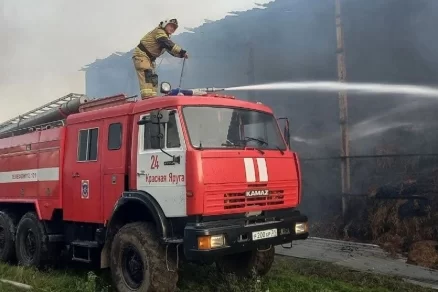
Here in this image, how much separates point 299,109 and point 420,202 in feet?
15.1

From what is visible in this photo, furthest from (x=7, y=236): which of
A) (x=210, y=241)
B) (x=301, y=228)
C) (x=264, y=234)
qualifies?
(x=301, y=228)

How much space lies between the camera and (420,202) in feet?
27.0

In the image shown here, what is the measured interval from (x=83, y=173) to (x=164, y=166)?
176 cm

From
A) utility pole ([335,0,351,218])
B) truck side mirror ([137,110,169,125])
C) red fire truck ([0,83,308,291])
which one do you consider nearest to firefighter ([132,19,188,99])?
red fire truck ([0,83,308,291])

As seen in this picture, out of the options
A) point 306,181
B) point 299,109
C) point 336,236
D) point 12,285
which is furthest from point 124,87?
point 12,285

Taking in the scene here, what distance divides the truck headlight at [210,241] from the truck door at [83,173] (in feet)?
6.40

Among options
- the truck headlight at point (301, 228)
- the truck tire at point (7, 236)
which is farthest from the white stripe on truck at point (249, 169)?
the truck tire at point (7, 236)

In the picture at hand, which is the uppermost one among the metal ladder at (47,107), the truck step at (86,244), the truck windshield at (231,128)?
the metal ladder at (47,107)

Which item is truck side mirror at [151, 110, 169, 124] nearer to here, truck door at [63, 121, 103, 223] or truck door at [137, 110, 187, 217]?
truck door at [137, 110, 187, 217]

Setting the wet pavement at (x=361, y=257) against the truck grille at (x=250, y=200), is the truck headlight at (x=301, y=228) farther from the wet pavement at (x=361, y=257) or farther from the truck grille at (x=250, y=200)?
the wet pavement at (x=361, y=257)

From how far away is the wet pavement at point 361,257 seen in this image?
21.2 ft

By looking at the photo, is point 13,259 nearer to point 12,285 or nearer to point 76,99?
point 12,285

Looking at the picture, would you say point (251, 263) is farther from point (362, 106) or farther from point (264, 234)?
point (362, 106)

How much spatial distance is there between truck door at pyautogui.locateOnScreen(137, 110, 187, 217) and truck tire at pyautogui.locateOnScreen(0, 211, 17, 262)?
359 cm
